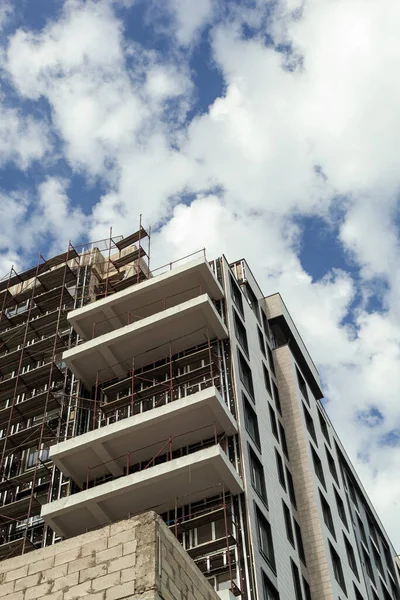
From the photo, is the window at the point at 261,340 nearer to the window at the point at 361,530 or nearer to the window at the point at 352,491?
the window at the point at 352,491

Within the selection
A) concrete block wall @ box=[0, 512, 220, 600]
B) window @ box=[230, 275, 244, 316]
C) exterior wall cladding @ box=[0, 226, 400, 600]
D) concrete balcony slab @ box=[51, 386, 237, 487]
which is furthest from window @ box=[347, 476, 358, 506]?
concrete block wall @ box=[0, 512, 220, 600]

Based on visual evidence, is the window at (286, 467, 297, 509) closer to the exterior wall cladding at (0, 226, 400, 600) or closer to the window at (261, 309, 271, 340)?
the exterior wall cladding at (0, 226, 400, 600)

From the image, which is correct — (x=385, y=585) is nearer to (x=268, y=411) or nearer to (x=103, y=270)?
(x=268, y=411)

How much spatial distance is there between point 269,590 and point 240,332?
13.5m

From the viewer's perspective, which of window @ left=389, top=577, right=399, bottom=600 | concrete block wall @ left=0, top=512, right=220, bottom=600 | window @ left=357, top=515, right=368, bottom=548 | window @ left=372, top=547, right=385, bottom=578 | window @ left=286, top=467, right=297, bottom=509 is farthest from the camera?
window @ left=389, top=577, right=399, bottom=600

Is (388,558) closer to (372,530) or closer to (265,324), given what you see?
(372,530)

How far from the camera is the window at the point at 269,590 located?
1154 inches

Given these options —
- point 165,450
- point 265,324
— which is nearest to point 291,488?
point 165,450

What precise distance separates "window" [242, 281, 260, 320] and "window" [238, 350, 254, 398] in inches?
267

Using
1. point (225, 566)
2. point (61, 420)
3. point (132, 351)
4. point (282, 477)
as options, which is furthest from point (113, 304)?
point (225, 566)

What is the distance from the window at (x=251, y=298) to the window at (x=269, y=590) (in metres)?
17.5

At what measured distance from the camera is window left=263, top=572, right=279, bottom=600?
96.2 ft

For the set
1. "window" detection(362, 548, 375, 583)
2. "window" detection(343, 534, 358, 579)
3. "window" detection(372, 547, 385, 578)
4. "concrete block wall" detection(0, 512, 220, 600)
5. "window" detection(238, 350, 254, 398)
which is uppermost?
"window" detection(372, 547, 385, 578)

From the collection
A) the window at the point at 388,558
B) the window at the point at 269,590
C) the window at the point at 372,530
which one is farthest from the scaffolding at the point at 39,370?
the window at the point at 388,558
